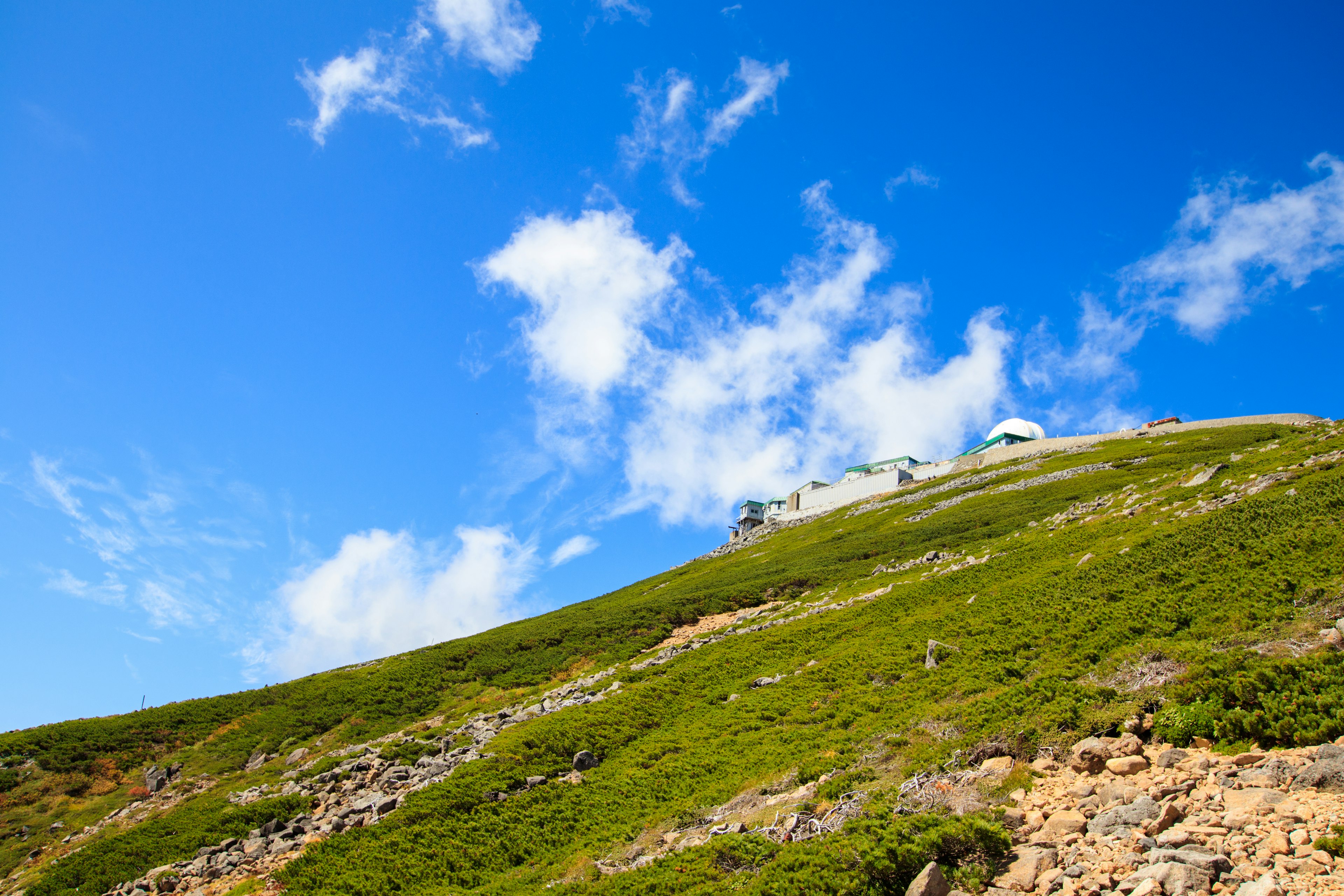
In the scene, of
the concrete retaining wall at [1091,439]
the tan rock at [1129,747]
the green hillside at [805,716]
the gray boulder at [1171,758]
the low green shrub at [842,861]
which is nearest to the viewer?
the low green shrub at [842,861]

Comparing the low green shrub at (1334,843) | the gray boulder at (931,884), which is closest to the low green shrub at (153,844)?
the gray boulder at (931,884)

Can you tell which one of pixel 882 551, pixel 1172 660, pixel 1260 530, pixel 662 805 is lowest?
pixel 662 805

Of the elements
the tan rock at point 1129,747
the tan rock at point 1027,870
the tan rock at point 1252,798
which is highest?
the tan rock at point 1129,747

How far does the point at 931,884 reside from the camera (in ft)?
32.7

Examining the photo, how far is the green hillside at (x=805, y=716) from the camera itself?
13141 millimetres

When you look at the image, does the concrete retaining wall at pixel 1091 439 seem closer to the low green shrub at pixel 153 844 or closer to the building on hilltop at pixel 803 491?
the building on hilltop at pixel 803 491

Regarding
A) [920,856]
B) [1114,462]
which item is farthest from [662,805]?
[1114,462]

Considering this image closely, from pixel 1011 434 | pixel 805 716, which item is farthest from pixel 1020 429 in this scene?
pixel 805 716

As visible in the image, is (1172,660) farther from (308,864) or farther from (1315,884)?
(308,864)

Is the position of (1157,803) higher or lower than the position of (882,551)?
lower

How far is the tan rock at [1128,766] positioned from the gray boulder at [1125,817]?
132 cm

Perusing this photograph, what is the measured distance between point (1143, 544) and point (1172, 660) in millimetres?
13853

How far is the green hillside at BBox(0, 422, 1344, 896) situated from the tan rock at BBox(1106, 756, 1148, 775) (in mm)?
1099

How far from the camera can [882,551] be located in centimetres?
5356
